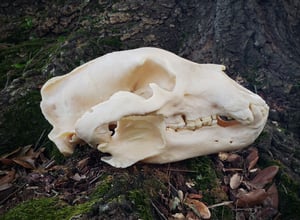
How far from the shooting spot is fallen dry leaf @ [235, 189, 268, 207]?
2.87m

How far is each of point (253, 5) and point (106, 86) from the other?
1.74m

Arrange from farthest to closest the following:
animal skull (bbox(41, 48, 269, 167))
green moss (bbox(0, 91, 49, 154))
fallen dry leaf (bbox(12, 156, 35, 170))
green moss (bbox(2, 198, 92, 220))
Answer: green moss (bbox(0, 91, 49, 154)), fallen dry leaf (bbox(12, 156, 35, 170)), animal skull (bbox(41, 48, 269, 167)), green moss (bbox(2, 198, 92, 220))

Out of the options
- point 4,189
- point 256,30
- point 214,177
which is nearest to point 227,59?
point 256,30

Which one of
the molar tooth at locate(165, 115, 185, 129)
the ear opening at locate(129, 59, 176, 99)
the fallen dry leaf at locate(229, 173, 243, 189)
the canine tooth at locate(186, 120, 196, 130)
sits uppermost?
the ear opening at locate(129, 59, 176, 99)

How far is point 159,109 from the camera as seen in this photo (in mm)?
2533

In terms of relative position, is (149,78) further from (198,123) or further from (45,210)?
(45,210)

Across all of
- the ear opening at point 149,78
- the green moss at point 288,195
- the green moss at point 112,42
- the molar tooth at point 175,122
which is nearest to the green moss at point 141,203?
the molar tooth at point 175,122

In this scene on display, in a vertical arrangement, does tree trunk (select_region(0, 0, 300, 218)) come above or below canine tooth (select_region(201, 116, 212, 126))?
below

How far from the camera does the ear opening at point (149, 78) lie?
8.89 feet

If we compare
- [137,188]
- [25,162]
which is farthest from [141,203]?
[25,162]

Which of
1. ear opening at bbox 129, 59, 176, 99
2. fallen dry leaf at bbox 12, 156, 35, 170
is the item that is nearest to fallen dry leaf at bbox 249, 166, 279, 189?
ear opening at bbox 129, 59, 176, 99

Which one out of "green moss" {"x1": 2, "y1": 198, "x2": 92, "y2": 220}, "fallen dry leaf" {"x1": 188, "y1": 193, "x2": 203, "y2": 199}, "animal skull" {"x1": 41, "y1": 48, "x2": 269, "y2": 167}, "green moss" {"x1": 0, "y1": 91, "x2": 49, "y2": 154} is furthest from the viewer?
"green moss" {"x1": 0, "y1": 91, "x2": 49, "y2": 154}

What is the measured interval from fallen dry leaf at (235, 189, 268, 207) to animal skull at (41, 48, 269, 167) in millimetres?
306

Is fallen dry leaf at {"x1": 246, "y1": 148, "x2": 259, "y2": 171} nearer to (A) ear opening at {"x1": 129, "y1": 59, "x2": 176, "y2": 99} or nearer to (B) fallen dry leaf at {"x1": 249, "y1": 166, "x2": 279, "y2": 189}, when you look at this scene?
(B) fallen dry leaf at {"x1": 249, "y1": 166, "x2": 279, "y2": 189}
